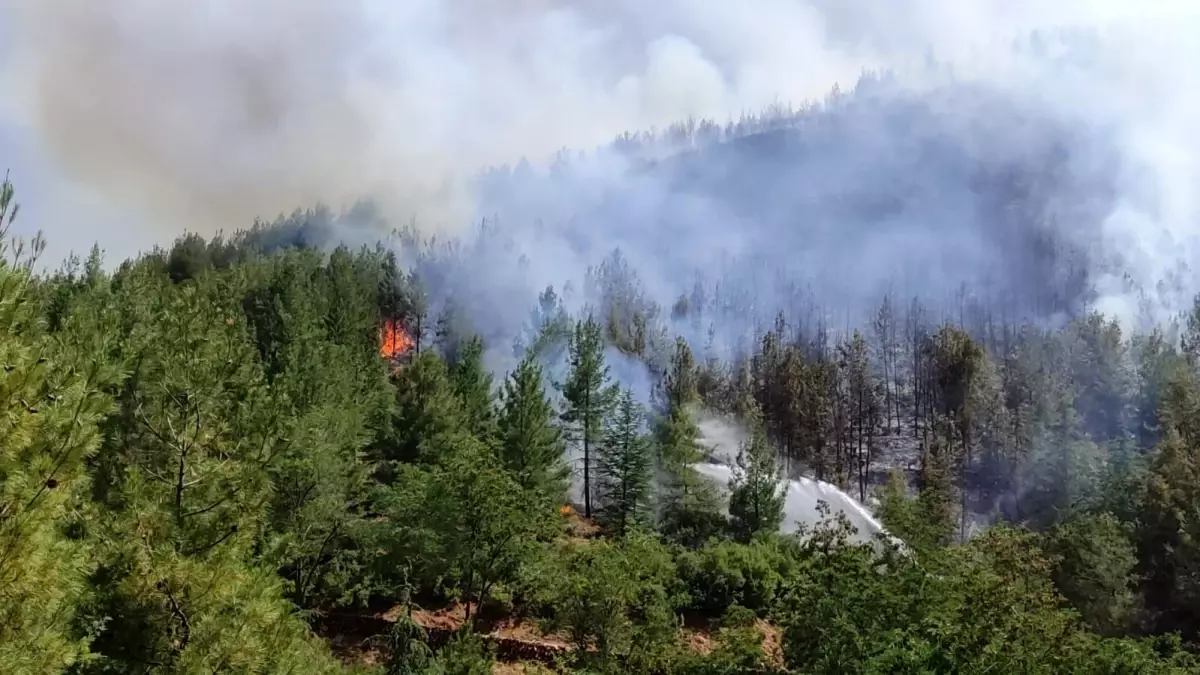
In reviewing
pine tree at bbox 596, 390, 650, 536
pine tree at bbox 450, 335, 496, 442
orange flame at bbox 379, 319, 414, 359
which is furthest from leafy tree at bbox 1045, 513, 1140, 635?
orange flame at bbox 379, 319, 414, 359

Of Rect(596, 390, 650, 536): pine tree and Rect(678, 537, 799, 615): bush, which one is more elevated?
Rect(596, 390, 650, 536): pine tree

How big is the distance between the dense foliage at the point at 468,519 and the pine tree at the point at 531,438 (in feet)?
0.53

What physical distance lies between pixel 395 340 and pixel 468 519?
5237cm

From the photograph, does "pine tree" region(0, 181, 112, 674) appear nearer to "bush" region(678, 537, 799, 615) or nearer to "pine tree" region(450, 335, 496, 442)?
"bush" region(678, 537, 799, 615)

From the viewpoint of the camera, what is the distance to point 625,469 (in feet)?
124

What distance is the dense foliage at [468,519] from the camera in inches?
353

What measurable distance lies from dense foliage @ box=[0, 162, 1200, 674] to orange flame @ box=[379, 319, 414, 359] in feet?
33.9

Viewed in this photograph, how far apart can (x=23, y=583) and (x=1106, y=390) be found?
6778 cm

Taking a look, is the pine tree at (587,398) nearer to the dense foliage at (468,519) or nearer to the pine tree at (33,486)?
the dense foliage at (468,519)

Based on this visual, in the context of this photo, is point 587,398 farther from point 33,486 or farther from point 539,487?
point 33,486

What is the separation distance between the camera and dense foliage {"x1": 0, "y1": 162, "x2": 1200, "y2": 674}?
29.5ft

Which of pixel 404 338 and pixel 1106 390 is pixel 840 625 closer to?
pixel 1106 390

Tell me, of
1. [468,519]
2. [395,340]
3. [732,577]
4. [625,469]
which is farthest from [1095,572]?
[395,340]

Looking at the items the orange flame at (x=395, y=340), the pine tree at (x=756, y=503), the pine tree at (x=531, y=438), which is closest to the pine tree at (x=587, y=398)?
the pine tree at (x=531, y=438)
